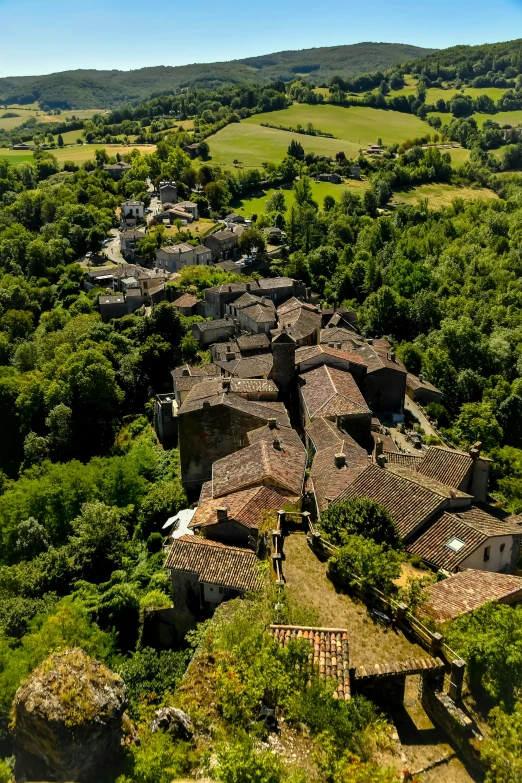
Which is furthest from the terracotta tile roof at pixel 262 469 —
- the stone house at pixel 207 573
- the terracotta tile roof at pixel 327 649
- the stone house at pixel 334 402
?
the terracotta tile roof at pixel 327 649

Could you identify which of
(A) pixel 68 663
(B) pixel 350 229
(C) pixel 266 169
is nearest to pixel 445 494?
(A) pixel 68 663

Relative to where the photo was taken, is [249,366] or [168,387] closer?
[249,366]

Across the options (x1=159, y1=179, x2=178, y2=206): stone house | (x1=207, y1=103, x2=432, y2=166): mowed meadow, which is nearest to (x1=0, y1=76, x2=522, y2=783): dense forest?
(x1=159, y1=179, x2=178, y2=206): stone house

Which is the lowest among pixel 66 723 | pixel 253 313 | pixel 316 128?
pixel 253 313

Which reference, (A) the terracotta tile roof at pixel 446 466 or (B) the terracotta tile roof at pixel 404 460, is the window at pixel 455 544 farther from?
(B) the terracotta tile roof at pixel 404 460

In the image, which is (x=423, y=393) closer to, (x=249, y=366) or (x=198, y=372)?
(x=249, y=366)

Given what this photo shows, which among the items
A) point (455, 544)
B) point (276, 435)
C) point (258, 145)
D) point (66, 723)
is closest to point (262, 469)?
point (276, 435)
